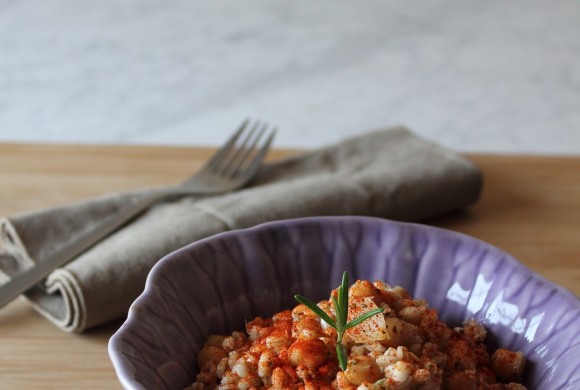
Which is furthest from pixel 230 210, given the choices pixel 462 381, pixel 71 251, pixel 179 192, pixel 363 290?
pixel 462 381

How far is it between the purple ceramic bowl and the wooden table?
0.71 ft

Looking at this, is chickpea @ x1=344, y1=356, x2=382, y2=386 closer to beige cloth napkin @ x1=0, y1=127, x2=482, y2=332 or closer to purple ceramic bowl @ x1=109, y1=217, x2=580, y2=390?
purple ceramic bowl @ x1=109, y1=217, x2=580, y2=390

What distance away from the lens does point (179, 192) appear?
1.77 metres

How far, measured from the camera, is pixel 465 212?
1862mm

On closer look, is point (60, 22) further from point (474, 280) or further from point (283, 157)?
point (474, 280)

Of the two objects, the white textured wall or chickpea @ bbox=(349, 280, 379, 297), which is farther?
the white textured wall

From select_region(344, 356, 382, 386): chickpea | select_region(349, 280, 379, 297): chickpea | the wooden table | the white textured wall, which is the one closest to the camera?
select_region(344, 356, 382, 386): chickpea

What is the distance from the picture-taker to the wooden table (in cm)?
136

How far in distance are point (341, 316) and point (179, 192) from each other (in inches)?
30.6

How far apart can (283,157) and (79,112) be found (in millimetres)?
1222

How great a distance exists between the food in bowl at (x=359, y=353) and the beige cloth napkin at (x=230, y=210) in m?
0.30

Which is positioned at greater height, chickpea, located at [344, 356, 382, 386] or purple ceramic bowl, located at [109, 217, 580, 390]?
chickpea, located at [344, 356, 382, 386]

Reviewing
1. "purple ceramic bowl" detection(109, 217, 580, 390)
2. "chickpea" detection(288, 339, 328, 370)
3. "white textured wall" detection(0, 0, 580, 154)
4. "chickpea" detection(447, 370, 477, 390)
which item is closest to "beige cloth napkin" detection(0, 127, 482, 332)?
"purple ceramic bowl" detection(109, 217, 580, 390)

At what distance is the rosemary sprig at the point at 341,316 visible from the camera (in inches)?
40.7
